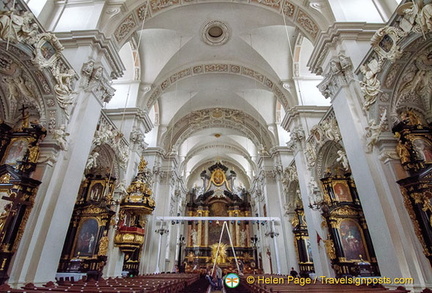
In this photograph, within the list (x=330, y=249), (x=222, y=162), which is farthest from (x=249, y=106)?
(x=222, y=162)

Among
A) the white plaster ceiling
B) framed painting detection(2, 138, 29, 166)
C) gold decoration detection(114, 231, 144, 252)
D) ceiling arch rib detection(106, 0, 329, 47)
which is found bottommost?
gold decoration detection(114, 231, 144, 252)

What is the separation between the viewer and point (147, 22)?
9266 millimetres

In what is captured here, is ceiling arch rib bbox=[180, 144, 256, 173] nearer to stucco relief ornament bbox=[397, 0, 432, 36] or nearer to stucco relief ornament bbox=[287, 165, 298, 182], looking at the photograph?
stucco relief ornament bbox=[287, 165, 298, 182]

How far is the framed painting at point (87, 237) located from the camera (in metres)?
7.66

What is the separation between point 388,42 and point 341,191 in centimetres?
497

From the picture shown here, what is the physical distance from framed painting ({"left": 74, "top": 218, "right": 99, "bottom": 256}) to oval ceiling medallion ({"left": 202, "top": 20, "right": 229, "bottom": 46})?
9095 mm

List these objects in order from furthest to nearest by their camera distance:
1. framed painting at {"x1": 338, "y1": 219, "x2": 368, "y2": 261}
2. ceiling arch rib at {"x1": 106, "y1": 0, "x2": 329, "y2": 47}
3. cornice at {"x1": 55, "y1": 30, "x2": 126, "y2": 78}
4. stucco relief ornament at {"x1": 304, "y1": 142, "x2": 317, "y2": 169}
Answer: stucco relief ornament at {"x1": 304, "y1": 142, "x2": 317, "y2": 169}, ceiling arch rib at {"x1": 106, "y1": 0, "x2": 329, "y2": 47}, framed painting at {"x1": 338, "y1": 219, "x2": 368, "y2": 261}, cornice at {"x1": 55, "y1": 30, "x2": 126, "y2": 78}

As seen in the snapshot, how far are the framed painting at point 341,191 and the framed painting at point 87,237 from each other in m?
8.19

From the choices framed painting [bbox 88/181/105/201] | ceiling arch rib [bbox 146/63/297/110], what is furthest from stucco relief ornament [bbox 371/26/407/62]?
framed painting [bbox 88/181/105/201]

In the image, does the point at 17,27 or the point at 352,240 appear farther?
the point at 352,240

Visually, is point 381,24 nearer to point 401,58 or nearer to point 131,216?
point 401,58

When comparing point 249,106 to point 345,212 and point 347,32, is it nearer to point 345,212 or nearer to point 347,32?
point 347,32

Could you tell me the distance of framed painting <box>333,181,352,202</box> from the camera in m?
7.93

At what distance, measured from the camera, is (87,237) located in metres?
7.86
